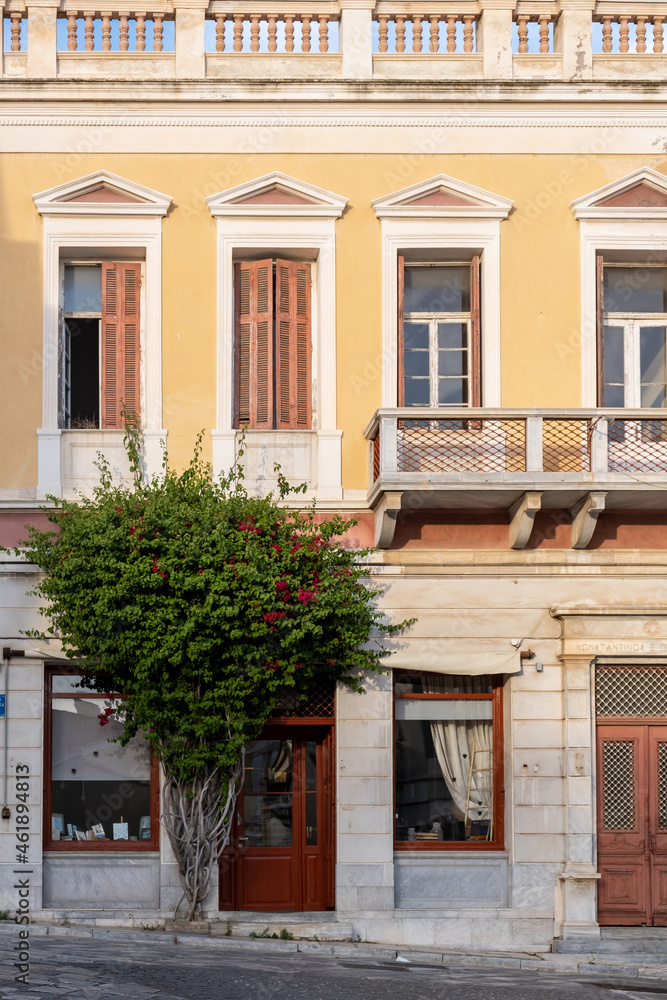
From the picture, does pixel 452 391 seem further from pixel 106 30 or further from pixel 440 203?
pixel 106 30

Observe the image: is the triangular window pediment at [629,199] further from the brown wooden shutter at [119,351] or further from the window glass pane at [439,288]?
the brown wooden shutter at [119,351]

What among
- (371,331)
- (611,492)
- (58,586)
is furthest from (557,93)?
(58,586)

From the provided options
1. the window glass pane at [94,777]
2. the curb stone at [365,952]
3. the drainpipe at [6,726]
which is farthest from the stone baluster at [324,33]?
the curb stone at [365,952]

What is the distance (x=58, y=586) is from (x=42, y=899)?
3.70 m

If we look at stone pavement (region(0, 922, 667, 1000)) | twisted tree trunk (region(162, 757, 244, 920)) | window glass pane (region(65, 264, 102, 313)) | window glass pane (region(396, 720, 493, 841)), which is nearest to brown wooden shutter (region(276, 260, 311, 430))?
window glass pane (region(65, 264, 102, 313))

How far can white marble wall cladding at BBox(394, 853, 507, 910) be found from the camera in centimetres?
1543

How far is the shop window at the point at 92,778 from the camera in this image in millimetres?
15539

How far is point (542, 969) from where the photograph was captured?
14.3 metres

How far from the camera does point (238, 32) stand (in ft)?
53.5

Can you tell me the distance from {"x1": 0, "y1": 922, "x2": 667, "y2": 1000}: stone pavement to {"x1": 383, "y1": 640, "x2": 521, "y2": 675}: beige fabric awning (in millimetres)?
3154

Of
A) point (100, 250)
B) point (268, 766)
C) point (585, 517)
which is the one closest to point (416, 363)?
point (585, 517)

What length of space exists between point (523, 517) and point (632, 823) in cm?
387

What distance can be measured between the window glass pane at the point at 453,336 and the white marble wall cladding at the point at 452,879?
6139 millimetres

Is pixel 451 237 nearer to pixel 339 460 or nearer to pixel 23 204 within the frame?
pixel 339 460
